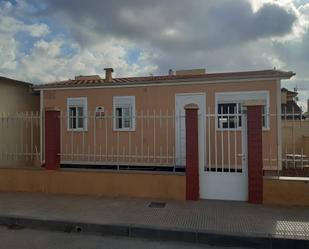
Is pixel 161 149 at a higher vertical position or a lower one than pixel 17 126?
lower

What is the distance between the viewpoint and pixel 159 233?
5.09 meters

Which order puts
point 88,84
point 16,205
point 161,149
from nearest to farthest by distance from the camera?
point 16,205
point 161,149
point 88,84

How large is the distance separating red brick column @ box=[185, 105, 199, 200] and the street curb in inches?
74.5

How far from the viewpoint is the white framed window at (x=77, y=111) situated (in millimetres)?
11742

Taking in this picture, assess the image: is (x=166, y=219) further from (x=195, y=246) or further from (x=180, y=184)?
(x=180, y=184)

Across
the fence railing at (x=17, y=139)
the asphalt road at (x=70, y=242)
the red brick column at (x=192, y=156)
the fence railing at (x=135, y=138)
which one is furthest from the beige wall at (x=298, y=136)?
the fence railing at (x=17, y=139)

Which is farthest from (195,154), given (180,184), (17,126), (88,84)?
(17,126)

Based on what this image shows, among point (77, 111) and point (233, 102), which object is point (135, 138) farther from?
point (233, 102)

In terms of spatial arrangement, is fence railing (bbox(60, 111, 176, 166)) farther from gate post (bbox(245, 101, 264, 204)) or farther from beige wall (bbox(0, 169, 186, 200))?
gate post (bbox(245, 101, 264, 204))

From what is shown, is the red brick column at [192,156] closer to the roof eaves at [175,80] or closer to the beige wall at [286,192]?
the beige wall at [286,192]

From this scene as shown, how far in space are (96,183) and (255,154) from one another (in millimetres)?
3686

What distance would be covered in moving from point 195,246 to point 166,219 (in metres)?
0.90

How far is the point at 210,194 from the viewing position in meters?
6.93

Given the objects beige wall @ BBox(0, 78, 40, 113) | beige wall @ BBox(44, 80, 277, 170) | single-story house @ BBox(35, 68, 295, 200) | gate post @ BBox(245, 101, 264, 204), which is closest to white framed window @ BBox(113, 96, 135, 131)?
single-story house @ BBox(35, 68, 295, 200)
